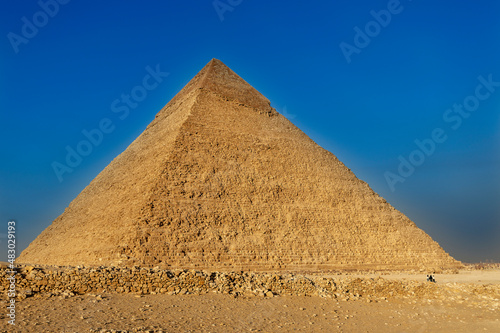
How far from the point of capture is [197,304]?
9336mm

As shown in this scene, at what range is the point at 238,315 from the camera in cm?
872

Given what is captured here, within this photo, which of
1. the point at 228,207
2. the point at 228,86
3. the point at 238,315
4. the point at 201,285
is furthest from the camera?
the point at 228,86

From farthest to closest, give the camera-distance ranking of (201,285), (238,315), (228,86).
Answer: (228,86), (201,285), (238,315)

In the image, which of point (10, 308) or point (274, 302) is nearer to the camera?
point (10, 308)

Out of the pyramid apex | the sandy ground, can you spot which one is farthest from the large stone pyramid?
the sandy ground

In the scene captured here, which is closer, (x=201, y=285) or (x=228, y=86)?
(x=201, y=285)

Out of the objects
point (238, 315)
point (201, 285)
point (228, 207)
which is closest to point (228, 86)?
point (228, 207)

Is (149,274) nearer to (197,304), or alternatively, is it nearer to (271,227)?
(197,304)

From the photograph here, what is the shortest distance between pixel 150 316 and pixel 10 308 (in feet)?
8.71

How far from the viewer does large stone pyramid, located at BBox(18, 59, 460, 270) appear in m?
19.8

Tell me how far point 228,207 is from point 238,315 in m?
13.6

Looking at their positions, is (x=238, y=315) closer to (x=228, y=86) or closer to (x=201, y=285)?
(x=201, y=285)

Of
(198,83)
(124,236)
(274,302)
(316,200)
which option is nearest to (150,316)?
(274,302)

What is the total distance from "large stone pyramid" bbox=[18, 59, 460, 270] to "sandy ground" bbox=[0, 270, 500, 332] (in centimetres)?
879
